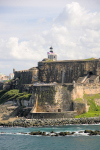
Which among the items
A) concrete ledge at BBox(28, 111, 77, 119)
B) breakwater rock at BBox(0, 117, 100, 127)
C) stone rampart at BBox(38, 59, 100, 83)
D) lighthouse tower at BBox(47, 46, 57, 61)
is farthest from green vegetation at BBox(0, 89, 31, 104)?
lighthouse tower at BBox(47, 46, 57, 61)

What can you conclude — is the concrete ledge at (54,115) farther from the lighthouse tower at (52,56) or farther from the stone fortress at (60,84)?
the lighthouse tower at (52,56)

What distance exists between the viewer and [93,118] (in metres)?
64.6

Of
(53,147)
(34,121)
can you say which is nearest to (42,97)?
(34,121)

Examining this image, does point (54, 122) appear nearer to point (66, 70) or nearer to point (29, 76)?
point (66, 70)

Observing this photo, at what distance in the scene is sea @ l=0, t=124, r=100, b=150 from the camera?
160ft

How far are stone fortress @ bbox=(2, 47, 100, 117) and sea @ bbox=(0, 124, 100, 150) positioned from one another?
8.90 meters

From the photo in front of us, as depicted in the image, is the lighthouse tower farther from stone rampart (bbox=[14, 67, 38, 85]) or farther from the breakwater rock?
the breakwater rock

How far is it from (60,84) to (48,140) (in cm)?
2108

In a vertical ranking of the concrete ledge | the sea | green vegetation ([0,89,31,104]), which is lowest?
the sea

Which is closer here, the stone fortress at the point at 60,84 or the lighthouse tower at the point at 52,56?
the stone fortress at the point at 60,84

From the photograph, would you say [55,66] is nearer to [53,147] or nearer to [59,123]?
[59,123]

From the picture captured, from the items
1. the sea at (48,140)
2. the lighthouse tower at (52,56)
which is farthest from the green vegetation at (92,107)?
the lighthouse tower at (52,56)

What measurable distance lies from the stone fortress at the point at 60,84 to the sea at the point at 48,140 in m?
8.90

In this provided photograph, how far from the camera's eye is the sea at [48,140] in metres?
48.9
